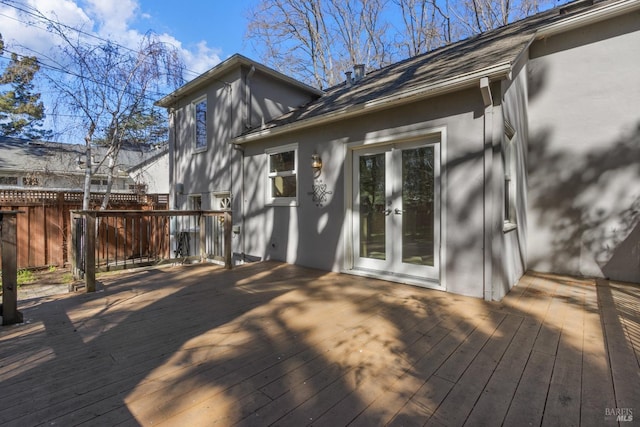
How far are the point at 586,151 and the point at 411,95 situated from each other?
310 centimetres

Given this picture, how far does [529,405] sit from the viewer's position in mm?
1657

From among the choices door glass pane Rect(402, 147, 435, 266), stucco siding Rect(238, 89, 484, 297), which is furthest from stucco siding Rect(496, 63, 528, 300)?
door glass pane Rect(402, 147, 435, 266)

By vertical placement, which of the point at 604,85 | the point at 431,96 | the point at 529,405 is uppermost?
the point at 604,85

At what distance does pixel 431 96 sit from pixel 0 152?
17.3m

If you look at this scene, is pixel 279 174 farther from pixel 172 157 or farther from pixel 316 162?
pixel 172 157

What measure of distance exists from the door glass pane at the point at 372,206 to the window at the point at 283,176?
1485 mm

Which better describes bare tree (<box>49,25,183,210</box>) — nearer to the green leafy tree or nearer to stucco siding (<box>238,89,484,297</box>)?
stucco siding (<box>238,89,484,297</box>)

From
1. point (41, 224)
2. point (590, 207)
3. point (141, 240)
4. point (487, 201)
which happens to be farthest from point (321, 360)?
point (41, 224)

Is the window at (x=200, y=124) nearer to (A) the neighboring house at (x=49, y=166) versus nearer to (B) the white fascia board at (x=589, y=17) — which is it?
(A) the neighboring house at (x=49, y=166)

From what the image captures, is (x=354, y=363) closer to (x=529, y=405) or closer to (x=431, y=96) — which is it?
(x=529, y=405)

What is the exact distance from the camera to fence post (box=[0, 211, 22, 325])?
2748 mm

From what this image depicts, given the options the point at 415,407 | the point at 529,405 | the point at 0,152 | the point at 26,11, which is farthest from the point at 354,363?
the point at 0,152

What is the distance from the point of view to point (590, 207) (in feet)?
15.1

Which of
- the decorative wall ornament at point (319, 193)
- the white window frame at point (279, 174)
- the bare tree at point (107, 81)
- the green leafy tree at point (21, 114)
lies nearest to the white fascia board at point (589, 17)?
the decorative wall ornament at point (319, 193)
